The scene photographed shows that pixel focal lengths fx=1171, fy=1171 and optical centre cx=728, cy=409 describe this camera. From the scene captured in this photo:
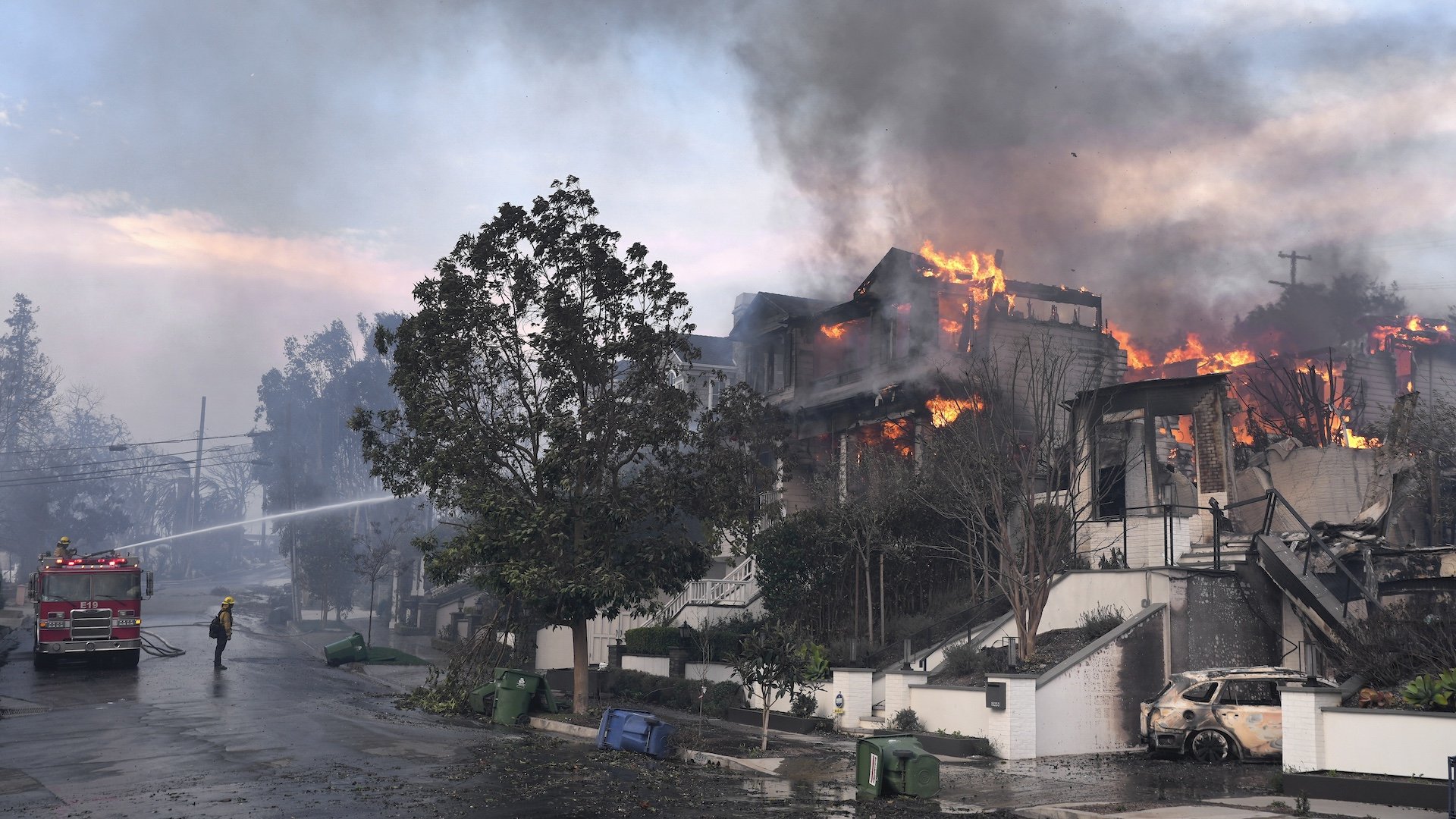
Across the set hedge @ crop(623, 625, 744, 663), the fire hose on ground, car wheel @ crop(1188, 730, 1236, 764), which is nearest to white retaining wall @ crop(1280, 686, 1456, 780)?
car wheel @ crop(1188, 730, 1236, 764)

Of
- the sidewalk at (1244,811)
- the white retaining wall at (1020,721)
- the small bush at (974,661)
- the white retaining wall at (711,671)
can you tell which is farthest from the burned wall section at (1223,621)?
the white retaining wall at (711,671)

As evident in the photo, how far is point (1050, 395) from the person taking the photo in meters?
23.6

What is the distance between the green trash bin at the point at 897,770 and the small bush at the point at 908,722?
5358 millimetres

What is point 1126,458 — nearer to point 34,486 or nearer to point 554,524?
point 554,524

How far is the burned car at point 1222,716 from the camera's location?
17.1 metres

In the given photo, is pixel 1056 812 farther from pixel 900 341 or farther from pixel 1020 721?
pixel 900 341

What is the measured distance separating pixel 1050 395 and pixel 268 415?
329 ft

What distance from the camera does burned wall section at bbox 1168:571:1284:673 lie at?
68.2 ft

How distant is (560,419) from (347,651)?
1668 cm

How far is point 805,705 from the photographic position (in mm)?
22906

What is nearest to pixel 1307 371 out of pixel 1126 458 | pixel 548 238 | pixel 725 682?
pixel 1126 458

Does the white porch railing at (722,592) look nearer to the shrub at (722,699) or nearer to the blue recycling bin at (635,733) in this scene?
the shrub at (722,699)

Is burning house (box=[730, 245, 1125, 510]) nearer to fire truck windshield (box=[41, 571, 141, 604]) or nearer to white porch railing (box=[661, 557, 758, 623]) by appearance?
white porch railing (box=[661, 557, 758, 623])

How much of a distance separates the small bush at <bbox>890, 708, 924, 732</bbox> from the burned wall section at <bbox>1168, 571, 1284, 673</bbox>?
4613 millimetres
